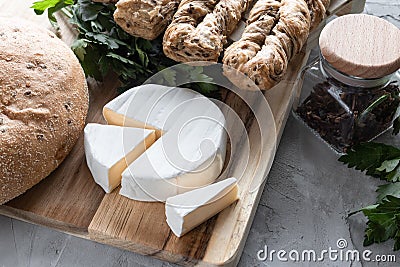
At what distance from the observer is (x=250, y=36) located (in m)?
1.70

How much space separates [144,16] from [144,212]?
532 mm

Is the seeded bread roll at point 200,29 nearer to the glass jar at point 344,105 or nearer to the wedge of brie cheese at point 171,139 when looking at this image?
the wedge of brie cheese at point 171,139

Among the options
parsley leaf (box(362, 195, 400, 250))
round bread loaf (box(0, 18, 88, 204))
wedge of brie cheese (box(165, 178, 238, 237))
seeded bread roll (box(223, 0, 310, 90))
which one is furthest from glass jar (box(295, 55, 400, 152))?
round bread loaf (box(0, 18, 88, 204))

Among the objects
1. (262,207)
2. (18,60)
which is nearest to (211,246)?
(262,207)

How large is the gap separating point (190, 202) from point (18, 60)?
0.57 m

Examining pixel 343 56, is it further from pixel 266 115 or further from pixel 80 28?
pixel 80 28

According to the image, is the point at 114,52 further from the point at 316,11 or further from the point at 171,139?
the point at 316,11

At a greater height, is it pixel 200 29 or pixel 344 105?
A: pixel 200 29

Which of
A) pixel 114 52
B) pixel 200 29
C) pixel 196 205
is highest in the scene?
pixel 200 29

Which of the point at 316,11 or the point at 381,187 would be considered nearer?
the point at 381,187

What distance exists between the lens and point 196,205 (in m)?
1.51

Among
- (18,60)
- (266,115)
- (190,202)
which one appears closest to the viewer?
(190,202)

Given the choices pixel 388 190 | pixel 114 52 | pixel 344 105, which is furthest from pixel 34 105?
pixel 388 190

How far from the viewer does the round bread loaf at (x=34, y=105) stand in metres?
1.54
